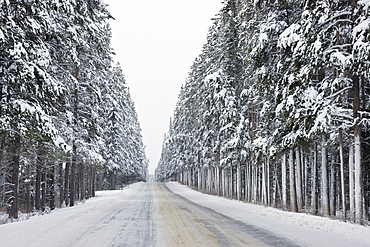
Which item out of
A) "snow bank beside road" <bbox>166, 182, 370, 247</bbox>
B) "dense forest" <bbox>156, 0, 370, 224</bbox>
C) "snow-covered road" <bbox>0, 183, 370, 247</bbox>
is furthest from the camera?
"dense forest" <bbox>156, 0, 370, 224</bbox>

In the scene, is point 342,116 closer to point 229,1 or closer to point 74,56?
point 74,56

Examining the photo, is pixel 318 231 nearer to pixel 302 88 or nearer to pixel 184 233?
pixel 184 233

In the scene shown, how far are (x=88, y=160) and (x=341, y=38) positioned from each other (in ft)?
62.7

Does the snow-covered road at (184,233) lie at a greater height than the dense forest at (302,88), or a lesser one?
lesser

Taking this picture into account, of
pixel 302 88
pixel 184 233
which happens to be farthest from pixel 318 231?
pixel 302 88

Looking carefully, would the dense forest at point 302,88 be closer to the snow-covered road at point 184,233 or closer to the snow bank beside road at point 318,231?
the snow bank beside road at point 318,231

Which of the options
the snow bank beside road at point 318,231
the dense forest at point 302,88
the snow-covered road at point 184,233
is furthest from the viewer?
the dense forest at point 302,88

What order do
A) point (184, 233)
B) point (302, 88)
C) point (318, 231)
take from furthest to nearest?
point (302, 88), point (318, 231), point (184, 233)

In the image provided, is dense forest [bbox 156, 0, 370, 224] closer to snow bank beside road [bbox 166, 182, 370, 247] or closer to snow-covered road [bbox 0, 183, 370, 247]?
snow bank beside road [bbox 166, 182, 370, 247]

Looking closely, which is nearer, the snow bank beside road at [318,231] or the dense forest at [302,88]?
the snow bank beside road at [318,231]

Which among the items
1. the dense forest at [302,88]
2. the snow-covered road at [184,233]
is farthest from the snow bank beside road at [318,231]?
the dense forest at [302,88]

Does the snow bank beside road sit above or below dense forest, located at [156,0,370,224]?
below

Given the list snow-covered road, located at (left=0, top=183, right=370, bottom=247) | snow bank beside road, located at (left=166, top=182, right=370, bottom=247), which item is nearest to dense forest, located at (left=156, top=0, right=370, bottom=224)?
snow bank beside road, located at (left=166, top=182, right=370, bottom=247)

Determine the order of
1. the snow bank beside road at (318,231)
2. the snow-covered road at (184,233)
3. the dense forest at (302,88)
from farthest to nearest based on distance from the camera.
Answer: the dense forest at (302,88) < the snow bank beside road at (318,231) < the snow-covered road at (184,233)
